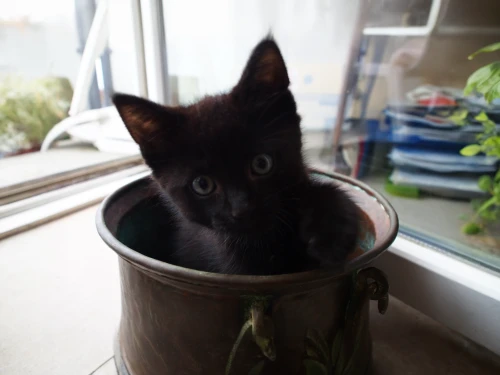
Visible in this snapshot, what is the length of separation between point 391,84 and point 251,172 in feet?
3.32

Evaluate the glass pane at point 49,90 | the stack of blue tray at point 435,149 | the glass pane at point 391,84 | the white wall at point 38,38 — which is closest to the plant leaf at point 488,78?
the glass pane at point 391,84

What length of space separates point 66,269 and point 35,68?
101cm

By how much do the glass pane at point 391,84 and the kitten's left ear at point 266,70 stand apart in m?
0.25

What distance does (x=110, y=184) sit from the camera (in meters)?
1.74

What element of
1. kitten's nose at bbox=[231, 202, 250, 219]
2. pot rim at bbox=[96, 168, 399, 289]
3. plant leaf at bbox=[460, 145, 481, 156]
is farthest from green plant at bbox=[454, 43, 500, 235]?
kitten's nose at bbox=[231, 202, 250, 219]

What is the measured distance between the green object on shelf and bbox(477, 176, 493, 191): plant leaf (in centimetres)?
22

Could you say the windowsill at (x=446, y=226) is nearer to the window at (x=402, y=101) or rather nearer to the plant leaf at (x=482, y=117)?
the window at (x=402, y=101)

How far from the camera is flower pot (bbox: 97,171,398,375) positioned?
0.59m

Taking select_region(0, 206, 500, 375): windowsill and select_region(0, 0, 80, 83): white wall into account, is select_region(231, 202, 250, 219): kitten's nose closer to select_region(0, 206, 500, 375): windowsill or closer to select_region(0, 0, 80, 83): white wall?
select_region(0, 206, 500, 375): windowsill

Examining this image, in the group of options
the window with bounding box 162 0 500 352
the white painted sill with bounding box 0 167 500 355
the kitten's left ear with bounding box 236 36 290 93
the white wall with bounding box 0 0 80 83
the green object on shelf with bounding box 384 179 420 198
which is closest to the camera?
the kitten's left ear with bounding box 236 36 290 93

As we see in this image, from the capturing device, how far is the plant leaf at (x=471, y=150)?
3.69ft

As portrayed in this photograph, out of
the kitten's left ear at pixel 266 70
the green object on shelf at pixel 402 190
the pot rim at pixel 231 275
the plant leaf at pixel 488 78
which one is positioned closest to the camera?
the pot rim at pixel 231 275

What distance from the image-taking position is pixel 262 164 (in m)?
0.71

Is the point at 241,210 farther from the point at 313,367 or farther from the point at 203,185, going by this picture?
the point at 313,367
